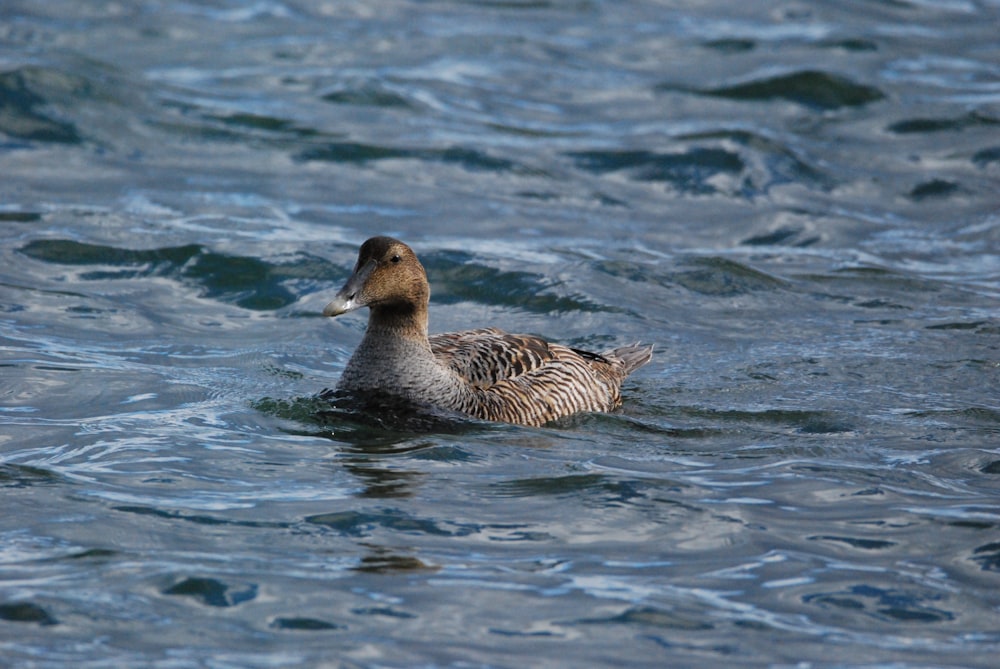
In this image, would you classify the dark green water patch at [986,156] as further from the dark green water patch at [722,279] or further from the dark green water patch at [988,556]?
the dark green water patch at [988,556]

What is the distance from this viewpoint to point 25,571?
6.59 m

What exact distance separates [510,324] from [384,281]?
311cm

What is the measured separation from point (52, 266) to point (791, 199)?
770cm

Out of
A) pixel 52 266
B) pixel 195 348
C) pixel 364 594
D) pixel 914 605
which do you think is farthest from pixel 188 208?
pixel 914 605

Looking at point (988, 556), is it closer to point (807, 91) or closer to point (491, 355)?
point (491, 355)

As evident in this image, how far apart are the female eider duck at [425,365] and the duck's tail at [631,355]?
0.71 meters

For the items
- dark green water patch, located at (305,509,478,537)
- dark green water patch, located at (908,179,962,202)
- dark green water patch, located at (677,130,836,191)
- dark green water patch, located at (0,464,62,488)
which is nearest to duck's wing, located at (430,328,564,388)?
dark green water patch, located at (305,509,478,537)

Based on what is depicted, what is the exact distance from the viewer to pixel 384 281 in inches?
348

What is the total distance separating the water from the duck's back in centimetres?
26

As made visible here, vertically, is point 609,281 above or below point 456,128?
below

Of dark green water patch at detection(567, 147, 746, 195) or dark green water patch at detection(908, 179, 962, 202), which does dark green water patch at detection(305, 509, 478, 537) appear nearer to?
dark green water patch at detection(567, 147, 746, 195)

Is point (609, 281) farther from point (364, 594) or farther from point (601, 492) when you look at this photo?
point (364, 594)

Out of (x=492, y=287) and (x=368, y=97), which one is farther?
(x=368, y=97)

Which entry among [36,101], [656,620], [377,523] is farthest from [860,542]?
[36,101]
